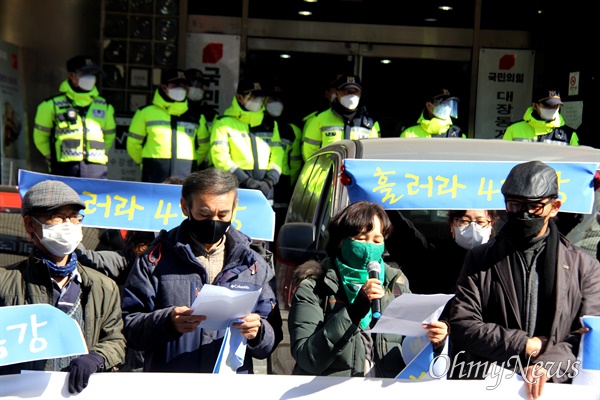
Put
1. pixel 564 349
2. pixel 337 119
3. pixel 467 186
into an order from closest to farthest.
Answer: pixel 564 349 → pixel 467 186 → pixel 337 119

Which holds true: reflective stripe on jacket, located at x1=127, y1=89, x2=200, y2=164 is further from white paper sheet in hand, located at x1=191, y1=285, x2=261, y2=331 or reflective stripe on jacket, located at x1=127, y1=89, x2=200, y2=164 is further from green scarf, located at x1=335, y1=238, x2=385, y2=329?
white paper sheet in hand, located at x1=191, y1=285, x2=261, y2=331

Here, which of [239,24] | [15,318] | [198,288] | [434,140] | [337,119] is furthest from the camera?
[239,24]

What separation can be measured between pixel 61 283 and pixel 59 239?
18cm

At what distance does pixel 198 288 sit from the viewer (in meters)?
4.20

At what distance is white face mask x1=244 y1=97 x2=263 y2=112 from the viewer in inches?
Result: 425

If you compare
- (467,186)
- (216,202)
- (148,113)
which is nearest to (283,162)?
(148,113)

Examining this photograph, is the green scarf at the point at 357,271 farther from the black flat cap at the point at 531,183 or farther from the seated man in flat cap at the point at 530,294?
the black flat cap at the point at 531,183

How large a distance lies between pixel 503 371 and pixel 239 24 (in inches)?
399

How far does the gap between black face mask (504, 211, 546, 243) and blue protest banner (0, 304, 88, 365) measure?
67.2 inches

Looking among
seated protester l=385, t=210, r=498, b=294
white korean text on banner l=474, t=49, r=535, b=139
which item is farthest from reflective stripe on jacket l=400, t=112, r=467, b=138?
seated protester l=385, t=210, r=498, b=294

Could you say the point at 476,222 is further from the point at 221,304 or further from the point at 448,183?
the point at 221,304

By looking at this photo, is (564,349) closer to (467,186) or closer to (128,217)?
(467,186)

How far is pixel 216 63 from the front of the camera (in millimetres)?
13391

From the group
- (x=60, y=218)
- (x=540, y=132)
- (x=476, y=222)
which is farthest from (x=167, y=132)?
(x=60, y=218)
